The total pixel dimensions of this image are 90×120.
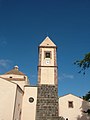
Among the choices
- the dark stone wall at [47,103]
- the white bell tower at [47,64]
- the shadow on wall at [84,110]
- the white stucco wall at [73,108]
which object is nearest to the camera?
the dark stone wall at [47,103]

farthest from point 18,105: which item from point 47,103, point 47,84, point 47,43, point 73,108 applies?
point 47,43

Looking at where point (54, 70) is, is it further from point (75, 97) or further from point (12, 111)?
point (12, 111)

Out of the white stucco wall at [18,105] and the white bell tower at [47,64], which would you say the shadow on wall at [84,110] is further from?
the white stucco wall at [18,105]

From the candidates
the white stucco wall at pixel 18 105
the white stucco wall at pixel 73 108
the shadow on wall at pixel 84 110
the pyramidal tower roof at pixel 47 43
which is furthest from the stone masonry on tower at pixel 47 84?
the shadow on wall at pixel 84 110

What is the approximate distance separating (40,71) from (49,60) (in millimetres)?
2440

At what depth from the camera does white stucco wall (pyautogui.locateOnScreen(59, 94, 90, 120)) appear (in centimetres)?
2506

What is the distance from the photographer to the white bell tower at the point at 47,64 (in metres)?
24.0

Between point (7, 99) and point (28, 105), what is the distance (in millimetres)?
3980

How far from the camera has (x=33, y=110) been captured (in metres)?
22.1

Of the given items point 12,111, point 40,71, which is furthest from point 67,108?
point 12,111

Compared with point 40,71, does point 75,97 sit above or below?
below

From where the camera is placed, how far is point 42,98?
22.8 metres

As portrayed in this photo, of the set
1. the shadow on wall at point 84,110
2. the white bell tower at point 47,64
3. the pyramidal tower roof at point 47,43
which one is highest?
the pyramidal tower roof at point 47,43

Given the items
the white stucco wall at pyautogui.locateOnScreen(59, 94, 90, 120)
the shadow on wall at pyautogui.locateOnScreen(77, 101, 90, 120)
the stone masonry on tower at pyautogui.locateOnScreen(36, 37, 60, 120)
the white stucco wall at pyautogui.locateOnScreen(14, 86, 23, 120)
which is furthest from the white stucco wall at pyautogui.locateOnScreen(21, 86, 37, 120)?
the shadow on wall at pyautogui.locateOnScreen(77, 101, 90, 120)
